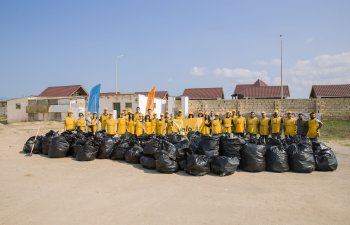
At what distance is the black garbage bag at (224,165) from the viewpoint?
207 inches

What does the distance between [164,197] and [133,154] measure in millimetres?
2565

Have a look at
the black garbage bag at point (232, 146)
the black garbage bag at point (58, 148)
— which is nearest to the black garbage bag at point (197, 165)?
the black garbage bag at point (232, 146)

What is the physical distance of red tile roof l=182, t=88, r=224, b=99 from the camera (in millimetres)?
31297

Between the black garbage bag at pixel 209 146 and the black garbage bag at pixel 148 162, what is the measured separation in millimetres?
1057

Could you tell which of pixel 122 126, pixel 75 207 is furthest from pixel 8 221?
pixel 122 126

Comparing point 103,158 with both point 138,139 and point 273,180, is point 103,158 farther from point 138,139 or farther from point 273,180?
point 273,180

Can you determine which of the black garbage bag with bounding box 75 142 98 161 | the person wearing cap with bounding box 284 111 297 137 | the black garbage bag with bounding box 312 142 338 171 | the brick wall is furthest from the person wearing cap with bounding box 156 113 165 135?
the brick wall

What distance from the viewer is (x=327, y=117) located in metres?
19.0

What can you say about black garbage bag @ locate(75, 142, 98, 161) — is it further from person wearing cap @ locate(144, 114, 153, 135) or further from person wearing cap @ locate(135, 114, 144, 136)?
person wearing cap @ locate(144, 114, 153, 135)

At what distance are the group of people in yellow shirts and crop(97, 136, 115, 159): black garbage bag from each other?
139cm

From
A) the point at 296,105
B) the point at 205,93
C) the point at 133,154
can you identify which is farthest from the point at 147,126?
the point at 205,93

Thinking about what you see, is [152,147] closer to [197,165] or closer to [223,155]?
[197,165]

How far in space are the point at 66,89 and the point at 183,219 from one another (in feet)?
94.1

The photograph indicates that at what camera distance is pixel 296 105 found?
19281mm
